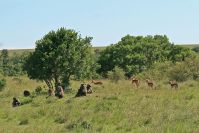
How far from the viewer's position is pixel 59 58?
3681 cm

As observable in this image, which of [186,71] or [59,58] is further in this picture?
[186,71]

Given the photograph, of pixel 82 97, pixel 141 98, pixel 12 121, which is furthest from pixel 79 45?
pixel 12 121

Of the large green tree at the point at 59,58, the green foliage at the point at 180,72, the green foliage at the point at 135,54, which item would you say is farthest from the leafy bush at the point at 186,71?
the green foliage at the point at 135,54

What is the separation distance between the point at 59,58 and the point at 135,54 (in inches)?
1168

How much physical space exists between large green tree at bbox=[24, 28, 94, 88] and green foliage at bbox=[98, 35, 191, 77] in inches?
936

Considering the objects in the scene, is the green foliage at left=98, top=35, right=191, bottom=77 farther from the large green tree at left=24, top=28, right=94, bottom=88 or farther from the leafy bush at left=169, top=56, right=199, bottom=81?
the large green tree at left=24, top=28, right=94, bottom=88

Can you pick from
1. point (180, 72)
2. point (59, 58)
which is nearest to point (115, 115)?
point (59, 58)

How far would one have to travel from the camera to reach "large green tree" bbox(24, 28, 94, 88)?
122 feet

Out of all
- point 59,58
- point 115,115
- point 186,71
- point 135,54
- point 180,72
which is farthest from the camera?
point 135,54

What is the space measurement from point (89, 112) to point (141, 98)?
433 cm

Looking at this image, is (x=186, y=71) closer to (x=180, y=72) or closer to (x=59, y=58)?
(x=180, y=72)

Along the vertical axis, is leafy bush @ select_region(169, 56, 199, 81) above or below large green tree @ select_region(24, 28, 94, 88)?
below

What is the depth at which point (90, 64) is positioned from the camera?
39.7 metres

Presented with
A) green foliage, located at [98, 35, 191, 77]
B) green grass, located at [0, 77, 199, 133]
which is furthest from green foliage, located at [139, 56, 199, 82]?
green grass, located at [0, 77, 199, 133]
